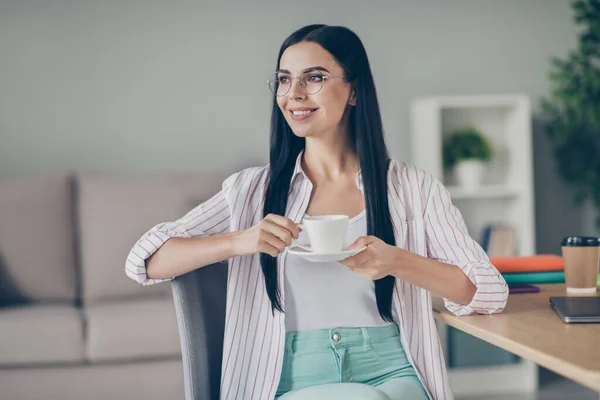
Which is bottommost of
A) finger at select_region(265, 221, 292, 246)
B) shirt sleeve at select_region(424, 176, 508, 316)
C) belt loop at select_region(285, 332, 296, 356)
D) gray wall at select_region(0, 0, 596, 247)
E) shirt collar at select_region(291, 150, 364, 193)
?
belt loop at select_region(285, 332, 296, 356)

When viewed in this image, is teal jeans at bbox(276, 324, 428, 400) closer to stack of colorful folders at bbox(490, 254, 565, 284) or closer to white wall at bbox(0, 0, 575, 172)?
stack of colorful folders at bbox(490, 254, 565, 284)

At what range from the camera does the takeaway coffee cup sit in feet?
4.65

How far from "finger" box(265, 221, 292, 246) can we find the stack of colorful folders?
0.60 metres

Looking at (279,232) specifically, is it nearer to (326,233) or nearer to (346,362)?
(326,233)

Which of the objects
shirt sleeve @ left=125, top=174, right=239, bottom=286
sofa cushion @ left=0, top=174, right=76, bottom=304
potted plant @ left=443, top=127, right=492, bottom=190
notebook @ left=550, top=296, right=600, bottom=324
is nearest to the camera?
notebook @ left=550, top=296, right=600, bottom=324

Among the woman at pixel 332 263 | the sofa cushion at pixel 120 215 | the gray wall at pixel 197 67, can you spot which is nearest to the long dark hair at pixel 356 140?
the woman at pixel 332 263

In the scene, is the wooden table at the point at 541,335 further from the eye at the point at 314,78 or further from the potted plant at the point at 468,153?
the potted plant at the point at 468,153

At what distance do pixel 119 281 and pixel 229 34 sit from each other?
1426mm

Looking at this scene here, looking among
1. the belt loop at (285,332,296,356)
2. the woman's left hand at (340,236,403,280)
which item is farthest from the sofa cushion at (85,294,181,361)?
the woman's left hand at (340,236,403,280)

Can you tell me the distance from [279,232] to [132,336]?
61.3 inches

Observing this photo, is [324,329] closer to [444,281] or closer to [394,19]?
[444,281]

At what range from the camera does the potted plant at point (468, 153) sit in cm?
336

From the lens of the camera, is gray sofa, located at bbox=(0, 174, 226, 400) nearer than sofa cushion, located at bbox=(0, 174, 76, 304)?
Yes

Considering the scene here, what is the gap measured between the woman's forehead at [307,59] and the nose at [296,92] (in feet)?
0.11
